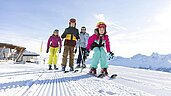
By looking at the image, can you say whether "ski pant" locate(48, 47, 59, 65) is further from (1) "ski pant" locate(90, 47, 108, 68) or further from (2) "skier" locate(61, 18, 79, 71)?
(1) "ski pant" locate(90, 47, 108, 68)

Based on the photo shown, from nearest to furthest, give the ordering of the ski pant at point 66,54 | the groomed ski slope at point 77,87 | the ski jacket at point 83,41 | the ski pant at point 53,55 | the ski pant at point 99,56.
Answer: the groomed ski slope at point 77,87 → the ski pant at point 99,56 → the ski pant at point 66,54 → the ski pant at point 53,55 → the ski jacket at point 83,41

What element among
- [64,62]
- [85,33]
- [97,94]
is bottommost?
[97,94]

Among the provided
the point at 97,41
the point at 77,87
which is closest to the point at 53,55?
the point at 97,41

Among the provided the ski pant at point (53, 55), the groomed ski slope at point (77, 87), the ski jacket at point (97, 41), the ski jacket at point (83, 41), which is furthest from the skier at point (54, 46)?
the groomed ski slope at point (77, 87)

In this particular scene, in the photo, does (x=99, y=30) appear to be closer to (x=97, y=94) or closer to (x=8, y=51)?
(x=97, y=94)

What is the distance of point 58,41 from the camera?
1108cm

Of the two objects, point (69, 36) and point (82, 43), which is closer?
point (69, 36)

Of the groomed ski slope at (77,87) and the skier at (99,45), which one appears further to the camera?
the skier at (99,45)

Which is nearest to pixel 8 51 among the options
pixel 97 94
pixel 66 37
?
pixel 66 37

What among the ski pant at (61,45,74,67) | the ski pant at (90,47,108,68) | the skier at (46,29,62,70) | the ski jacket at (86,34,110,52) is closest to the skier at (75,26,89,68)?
the skier at (46,29,62,70)

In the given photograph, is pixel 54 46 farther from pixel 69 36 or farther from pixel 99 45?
pixel 99 45

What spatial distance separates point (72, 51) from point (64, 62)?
0.51 m

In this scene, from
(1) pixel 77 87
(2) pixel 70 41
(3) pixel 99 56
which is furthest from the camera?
(2) pixel 70 41

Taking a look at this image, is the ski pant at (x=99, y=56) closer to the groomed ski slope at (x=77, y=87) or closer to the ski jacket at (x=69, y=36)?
the groomed ski slope at (x=77, y=87)
